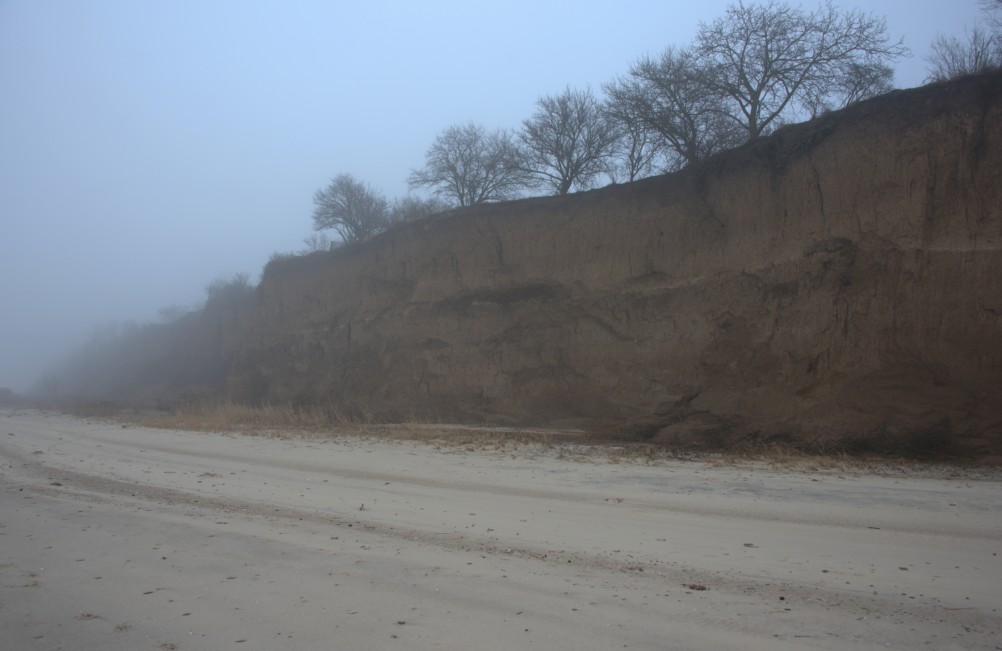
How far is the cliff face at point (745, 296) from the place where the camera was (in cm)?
1295

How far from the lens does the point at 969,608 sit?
15.7ft

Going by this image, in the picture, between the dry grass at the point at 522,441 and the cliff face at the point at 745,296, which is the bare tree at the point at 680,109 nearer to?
the cliff face at the point at 745,296

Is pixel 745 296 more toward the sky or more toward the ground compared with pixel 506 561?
more toward the sky

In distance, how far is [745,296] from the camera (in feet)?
52.3

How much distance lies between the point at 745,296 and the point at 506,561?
38.2ft

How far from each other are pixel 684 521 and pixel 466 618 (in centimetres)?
359

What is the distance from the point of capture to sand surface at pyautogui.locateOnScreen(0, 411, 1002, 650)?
4.64m

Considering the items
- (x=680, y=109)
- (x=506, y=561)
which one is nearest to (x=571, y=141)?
(x=680, y=109)

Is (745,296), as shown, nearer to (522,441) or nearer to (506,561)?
(522,441)

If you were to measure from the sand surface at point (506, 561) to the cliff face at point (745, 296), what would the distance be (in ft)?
12.2

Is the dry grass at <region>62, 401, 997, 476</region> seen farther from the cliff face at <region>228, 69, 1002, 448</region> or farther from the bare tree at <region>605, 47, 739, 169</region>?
the bare tree at <region>605, 47, 739, 169</region>

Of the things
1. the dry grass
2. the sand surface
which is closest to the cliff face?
the dry grass

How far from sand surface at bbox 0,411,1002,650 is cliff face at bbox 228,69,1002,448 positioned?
3.71 m

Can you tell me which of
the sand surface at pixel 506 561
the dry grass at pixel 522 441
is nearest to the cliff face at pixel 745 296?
the dry grass at pixel 522 441
